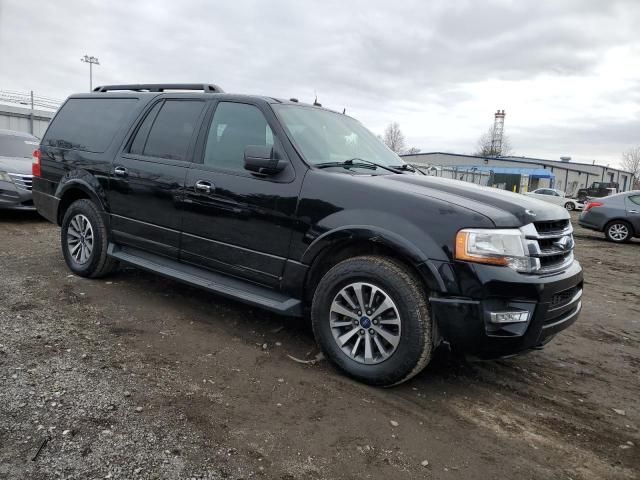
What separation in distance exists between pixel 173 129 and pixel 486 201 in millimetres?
2877

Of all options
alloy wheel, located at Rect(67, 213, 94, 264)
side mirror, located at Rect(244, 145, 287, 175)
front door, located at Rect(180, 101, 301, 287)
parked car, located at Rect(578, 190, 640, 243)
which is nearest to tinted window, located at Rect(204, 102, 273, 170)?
front door, located at Rect(180, 101, 301, 287)

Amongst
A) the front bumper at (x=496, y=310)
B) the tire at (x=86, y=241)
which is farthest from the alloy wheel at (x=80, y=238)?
the front bumper at (x=496, y=310)

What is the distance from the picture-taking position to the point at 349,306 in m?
3.32

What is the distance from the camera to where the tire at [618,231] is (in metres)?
13.0

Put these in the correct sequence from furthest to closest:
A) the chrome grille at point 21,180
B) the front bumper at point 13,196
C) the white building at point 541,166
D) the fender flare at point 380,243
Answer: the white building at point 541,166 < the chrome grille at point 21,180 < the front bumper at point 13,196 < the fender flare at point 380,243

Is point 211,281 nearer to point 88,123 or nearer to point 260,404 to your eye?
point 260,404

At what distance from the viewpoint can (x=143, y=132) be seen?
4711 millimetres

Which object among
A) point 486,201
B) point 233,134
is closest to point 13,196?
point 233,134

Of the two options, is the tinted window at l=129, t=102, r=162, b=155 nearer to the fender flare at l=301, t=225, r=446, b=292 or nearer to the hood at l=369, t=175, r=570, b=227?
the fender flare at l=301, t=225, r=446, b=292

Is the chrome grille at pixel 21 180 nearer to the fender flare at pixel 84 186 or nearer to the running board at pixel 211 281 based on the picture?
the fender flare at pixel 84 186

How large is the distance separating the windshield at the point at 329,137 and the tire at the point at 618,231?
11193 mm

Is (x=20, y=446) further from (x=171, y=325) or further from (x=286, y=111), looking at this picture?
(x=286, y=111)

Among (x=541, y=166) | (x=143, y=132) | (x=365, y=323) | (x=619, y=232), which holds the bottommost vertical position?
(x=365, y=323)

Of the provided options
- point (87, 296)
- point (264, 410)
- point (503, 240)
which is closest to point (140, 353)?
point (264, 410)
